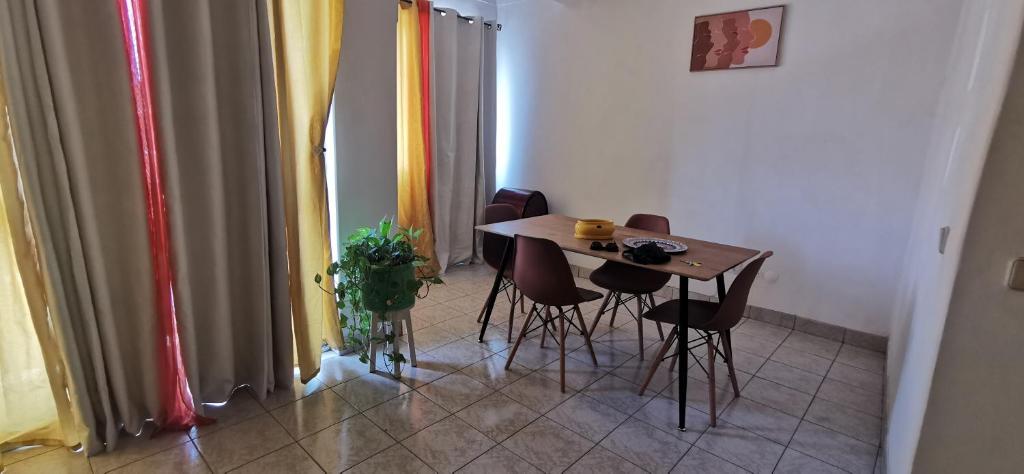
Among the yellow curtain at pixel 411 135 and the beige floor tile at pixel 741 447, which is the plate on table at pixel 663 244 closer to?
the beige floor tile at pixel 741 447

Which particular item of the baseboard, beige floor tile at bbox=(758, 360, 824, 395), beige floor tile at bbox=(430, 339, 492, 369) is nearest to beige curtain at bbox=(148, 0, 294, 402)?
beige floor tile at bbox=(430, 339, 492, 369)

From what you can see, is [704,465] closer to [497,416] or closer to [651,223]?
[497,416]

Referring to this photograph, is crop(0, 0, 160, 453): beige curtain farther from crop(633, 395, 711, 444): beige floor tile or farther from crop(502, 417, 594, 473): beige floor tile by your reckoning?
crop(633, 395, 711, 444): beige floor tile

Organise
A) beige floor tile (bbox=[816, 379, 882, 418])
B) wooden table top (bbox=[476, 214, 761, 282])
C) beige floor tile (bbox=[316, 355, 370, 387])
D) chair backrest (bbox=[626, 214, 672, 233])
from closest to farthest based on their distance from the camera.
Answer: wooden table top (bbox=[476, 214, 761, 282])
beige floor tile (bbox=[816, 379, 882, 418])
beige floor tile (bbox=[316, 355, 370, 387])
chair backrest (bbox=[626, 214, 672, 233])

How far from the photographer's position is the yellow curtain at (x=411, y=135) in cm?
399

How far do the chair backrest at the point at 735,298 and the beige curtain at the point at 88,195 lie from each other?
2421 mm

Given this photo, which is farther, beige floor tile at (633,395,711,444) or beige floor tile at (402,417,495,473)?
beige floor tile at (633,395,711,444)

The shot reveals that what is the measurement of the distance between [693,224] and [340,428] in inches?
114

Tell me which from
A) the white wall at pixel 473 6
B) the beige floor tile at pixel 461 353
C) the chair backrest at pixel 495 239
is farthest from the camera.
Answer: the white wall at pixel 473 6

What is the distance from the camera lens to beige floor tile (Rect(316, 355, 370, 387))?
8.42 ft

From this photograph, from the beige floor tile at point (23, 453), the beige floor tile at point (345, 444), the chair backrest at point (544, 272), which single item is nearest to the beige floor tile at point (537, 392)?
the chair backrest at point (544, 272)

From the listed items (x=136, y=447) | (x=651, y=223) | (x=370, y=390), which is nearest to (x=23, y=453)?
(x=136, y=447)

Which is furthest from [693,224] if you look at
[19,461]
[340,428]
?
[19,461]

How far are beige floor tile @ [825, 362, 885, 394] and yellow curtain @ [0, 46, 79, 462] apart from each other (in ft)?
12.0
